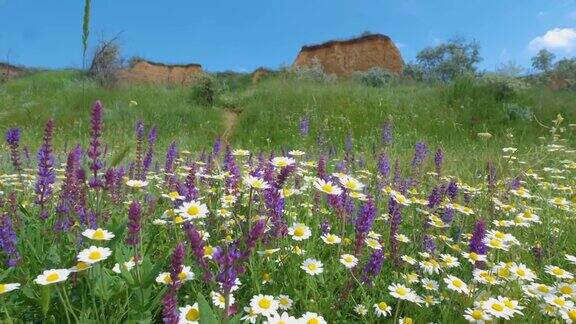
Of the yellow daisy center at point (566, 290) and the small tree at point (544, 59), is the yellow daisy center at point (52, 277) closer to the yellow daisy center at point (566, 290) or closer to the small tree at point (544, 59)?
the yellow daisy center at point (566, 290)

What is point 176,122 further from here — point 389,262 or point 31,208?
point 389,262

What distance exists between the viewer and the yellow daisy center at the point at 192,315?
1.57m

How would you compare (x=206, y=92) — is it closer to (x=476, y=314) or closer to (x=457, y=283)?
(x=457, y=283)

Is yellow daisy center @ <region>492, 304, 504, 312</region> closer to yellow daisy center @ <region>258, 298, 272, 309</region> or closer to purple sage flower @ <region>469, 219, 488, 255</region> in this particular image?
purple sage flower @ <region>469, 219, 488, 255</region>

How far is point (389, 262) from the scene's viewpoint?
2719mm

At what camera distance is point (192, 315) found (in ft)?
5.19

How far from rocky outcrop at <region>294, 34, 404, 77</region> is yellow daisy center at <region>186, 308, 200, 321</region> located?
104ft

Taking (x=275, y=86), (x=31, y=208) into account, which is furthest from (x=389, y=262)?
(x=275, y=86)

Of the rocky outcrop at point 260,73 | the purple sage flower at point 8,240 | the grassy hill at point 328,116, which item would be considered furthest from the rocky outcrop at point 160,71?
the purple sage flower at point 8,240

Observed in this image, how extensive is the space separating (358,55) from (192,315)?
32907 millimetres

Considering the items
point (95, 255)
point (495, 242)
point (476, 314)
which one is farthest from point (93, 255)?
point (495, 242)

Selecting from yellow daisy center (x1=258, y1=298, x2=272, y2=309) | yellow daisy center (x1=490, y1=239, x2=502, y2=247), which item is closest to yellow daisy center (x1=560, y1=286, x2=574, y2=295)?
yellow daisy center (x1=490, y1=239, x2=502, y2=247)

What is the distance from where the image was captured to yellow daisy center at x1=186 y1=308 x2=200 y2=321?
5.15 ft

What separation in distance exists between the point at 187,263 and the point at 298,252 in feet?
1.80
